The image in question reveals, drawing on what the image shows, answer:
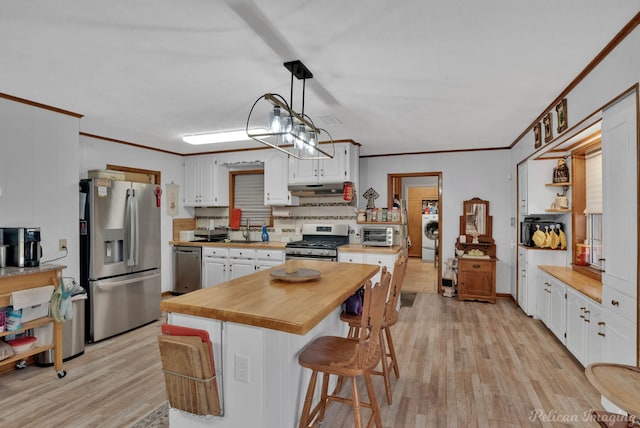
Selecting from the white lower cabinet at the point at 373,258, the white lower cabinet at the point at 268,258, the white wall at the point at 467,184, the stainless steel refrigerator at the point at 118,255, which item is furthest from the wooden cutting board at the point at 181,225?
the white wall at the point at 467,184

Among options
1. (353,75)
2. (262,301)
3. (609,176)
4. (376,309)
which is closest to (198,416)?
(262,301)

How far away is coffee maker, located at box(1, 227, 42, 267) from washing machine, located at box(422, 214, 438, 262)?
9.23 meters

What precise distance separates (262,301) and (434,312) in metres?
3.63

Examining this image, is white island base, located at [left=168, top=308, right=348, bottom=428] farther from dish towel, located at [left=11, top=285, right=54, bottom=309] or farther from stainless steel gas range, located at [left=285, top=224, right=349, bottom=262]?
stainless steel gas range, located at [left=285, top=224, right=349, bottom=262]

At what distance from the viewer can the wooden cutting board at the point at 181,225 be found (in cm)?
595

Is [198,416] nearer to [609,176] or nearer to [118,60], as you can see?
[118,60]

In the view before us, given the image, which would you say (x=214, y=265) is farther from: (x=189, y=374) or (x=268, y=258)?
(x=189, y=374)

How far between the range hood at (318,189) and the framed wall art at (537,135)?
252cm

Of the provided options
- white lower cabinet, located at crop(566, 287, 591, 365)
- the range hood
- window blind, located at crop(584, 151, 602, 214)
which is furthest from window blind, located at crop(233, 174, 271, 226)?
window blind, located at crop(584, 151, 602, 214)

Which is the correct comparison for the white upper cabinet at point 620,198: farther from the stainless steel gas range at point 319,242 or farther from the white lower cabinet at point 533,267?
the stainless steel gas range at point 319,242

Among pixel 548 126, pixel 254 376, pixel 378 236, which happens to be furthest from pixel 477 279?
pixel 254 376

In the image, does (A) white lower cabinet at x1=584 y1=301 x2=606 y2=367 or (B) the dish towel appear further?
(B) the dish towel

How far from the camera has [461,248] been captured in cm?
570

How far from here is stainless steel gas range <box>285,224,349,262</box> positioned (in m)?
4.86
